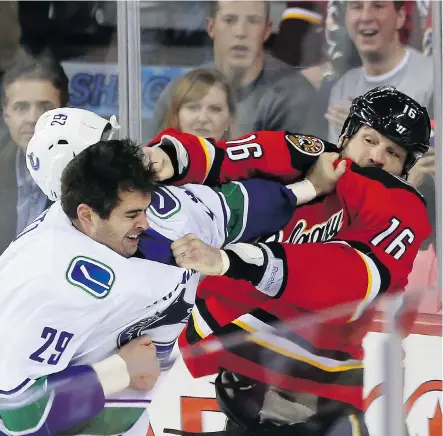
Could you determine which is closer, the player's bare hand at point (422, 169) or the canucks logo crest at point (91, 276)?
the canucks logo crest at point (91, 276)

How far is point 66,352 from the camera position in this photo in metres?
1.19

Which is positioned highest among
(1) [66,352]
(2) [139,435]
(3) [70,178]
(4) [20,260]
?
(3) [70,178]

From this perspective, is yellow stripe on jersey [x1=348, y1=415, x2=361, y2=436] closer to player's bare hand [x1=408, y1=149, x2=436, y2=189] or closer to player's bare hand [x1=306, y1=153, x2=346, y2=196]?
player's bare hand [x1=306, y1=153, x2=346, y2=196]

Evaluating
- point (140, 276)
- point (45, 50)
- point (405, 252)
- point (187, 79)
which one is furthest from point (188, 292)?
point (45, 50)

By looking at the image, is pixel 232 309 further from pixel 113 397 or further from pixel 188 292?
pixel 113 397

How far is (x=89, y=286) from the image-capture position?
3.88 ft

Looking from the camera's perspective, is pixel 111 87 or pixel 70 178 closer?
pixel 70 178

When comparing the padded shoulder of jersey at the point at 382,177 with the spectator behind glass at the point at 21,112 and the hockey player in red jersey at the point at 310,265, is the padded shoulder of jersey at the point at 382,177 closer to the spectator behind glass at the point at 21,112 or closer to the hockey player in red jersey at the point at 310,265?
the hockey player in red jersey at the point at 310,265

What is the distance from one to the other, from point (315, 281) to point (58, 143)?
16.6 inches

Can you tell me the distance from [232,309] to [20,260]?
402 mm

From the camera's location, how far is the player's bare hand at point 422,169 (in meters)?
2.12

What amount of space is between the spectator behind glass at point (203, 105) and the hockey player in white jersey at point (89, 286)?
102 centimetres

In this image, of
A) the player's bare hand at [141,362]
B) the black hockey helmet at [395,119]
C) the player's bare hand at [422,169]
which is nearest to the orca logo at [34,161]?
the player's bare hand at [141,362]

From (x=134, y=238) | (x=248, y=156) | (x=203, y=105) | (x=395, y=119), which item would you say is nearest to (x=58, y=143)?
(x=134, y=238)
